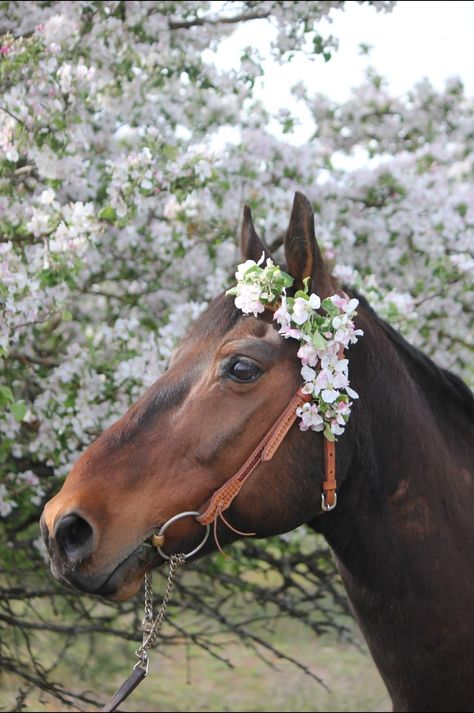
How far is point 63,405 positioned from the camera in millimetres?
3924

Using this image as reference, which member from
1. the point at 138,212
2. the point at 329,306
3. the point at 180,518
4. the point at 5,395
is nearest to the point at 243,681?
the point at 138,212

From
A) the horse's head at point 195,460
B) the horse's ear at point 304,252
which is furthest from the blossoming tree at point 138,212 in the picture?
the horse's ear at point 304,252

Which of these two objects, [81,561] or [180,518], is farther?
[180,518]

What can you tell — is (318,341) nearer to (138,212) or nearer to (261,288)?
(261,288)

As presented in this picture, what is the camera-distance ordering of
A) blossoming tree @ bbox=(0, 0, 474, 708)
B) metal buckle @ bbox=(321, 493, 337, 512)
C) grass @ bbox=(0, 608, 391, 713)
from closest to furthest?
metal buckle @ bbox=(321, 493, 337, 512) < blossoming tree @ bbox=(0, 0, 474, 708) < grass @ bbox=(0, 608, 391, 713)

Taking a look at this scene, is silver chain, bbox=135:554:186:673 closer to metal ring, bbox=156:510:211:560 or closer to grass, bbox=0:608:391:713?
metal ring, bbox=156:510:211:560

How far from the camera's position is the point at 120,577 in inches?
89.4

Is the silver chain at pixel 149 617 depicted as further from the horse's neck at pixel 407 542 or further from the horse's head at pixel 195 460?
the horse's neck at pixel 407 542

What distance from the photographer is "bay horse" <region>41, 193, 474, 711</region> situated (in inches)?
90.1

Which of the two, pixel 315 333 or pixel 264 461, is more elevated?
pixel 315 333

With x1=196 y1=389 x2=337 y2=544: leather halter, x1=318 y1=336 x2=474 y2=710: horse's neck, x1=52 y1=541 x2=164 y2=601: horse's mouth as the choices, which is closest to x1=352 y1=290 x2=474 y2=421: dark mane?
x1=318 y1=336 x2=474 y2=710: horse's neck

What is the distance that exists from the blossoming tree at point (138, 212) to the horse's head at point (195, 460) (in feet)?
2.59

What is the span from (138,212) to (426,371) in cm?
182

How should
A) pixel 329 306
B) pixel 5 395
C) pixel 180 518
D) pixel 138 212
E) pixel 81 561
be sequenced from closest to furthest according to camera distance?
1. pixel 81 561
2. pixel 180 518
3. pixel 329 306
4. pixel 5 395
5. pixel 138 212
